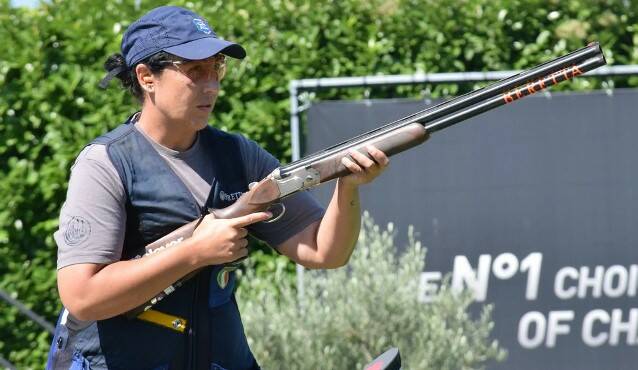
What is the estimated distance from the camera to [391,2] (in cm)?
609

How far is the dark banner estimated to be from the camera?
18.9 feet

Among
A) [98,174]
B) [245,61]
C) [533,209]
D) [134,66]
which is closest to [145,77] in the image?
[134,66]

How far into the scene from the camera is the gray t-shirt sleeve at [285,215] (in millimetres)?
3314

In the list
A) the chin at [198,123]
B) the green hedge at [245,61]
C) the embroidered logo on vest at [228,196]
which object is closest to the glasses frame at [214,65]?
the chin at [198,123]

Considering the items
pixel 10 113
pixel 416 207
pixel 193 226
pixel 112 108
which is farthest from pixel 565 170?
pixel 193 226

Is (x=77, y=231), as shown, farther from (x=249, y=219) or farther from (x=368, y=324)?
(x=368, y=324)

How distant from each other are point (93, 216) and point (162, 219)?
0.63ft

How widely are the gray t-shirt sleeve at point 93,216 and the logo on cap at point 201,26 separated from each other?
42cm

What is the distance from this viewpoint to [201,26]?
123 inches

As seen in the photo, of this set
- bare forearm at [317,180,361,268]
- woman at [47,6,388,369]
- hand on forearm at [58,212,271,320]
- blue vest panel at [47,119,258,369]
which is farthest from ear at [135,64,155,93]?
bare forearm at [317,180,361,268]

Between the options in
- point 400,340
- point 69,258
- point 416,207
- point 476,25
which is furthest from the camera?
point 476,25

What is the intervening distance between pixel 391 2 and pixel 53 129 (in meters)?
1.84

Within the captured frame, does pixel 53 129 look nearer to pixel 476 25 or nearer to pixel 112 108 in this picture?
pixel 112 108

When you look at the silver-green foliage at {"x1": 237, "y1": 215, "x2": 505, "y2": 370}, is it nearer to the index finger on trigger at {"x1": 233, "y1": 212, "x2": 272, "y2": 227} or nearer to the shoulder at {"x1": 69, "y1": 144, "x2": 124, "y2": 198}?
the index finger on trigger at {"x1": 233, "y1": 212, "x2": 272, "y2": 227}
